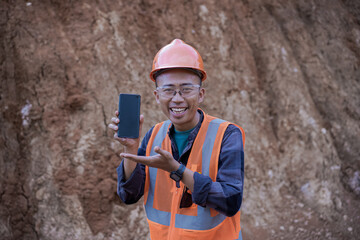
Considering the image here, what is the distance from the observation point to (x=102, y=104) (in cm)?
472

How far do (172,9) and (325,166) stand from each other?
4402 mm

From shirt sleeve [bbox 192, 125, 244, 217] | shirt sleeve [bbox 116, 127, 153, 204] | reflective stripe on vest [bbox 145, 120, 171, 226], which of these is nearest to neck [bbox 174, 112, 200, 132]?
reflective stripe on vest [bbox 145, 120, 171, 226]

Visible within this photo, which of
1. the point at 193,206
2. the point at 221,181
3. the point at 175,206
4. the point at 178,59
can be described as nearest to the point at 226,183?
the point at 221,181

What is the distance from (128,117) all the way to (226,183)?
2.45 feet

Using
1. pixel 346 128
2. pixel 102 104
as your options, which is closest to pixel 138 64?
pixel 102 104

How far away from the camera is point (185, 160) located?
6.61ft

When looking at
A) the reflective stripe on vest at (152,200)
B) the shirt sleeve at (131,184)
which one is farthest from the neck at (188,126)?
the shirt sleeve at (131,184)

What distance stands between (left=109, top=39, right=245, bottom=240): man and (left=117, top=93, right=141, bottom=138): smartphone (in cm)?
4

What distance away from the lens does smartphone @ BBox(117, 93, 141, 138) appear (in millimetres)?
1868

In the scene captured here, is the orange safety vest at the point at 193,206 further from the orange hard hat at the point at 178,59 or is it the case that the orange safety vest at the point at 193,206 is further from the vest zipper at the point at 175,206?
the orange hard hat at the point at 178,59

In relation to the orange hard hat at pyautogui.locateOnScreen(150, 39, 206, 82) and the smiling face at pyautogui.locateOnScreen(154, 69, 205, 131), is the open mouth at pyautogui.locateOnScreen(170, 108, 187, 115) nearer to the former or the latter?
the smiling face at pyautogui.locateOnScreen(154, 69, 205, 131)

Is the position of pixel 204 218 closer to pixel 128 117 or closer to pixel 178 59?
pixel 128 117

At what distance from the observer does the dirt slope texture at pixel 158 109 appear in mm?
4266

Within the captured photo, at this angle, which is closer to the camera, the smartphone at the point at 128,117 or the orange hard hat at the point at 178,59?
the smartphone at the point at 128,117
